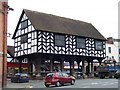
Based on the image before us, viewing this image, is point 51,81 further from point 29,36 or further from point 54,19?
point 54,19

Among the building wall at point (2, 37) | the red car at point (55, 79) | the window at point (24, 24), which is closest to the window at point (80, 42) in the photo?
the window at point (24, 24)

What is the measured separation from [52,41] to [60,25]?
17.8 feet

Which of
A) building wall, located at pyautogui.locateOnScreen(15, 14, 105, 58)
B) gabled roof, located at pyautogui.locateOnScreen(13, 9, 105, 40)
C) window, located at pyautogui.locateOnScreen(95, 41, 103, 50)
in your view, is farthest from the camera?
window, located at pyautogui.locateOnScreen(95, 41, 103, 50)

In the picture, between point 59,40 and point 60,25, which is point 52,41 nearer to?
point 59,40

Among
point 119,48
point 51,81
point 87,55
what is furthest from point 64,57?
point 119,48

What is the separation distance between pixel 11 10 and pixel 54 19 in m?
27.2

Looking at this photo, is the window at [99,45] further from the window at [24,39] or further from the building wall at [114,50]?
the building wall at [114,50]

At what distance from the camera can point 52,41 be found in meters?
49.8

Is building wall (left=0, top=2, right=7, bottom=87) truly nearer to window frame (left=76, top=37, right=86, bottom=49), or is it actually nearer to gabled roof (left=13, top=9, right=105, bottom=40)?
gabled roof (left=13, top=9, right=105, bottom=40)

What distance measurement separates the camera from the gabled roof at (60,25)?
50125 mm

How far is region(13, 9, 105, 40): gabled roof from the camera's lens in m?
50.1

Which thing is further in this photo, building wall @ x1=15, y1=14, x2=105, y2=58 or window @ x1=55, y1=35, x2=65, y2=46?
window @ x1=55, y1=35, x2=65, y2=46

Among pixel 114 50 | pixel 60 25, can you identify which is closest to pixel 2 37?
pixel 60 25

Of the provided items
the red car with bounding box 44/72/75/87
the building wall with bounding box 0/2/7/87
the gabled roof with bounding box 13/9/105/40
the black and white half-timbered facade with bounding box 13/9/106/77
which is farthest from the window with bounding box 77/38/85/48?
the building wall with bounding box 0/2/7/87
